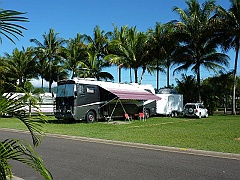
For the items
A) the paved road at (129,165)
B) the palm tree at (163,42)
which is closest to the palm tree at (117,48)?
the palm tree at (163,42)

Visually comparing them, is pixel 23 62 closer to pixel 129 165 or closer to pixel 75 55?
pixel 75 55

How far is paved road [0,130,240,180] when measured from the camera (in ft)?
23.8

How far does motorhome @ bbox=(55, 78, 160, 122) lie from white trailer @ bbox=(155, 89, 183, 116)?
431 cm

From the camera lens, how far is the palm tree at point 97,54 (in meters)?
39.8

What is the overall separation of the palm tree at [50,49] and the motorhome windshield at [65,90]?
62.1ft

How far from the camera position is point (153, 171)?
7703 mm

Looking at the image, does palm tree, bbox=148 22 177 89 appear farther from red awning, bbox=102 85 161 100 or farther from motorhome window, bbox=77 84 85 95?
motorhome window, bbox=77 84 85 95

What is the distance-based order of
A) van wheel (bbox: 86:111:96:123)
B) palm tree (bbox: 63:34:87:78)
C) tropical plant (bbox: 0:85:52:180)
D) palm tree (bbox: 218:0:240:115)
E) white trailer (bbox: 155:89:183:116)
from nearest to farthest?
tropical plant (bbox: 0:85:52:180)
van wheel (bbox: 86:111:96:123)
palm tree (bbox: 218:0:240:115)
white trailer (bbox: 155:89:183:116)
palm tree (bbox: 63:34:87:78)

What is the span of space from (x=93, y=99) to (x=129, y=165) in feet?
55.8

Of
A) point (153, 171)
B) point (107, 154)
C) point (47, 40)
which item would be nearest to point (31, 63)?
point (47, 40)

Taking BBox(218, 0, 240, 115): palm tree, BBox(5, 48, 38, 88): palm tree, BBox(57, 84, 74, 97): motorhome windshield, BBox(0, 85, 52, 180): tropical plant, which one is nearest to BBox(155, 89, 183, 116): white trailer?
BBox(218, 0, 240, 115): palm tree

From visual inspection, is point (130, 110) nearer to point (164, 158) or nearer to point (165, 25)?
point (165, 25)

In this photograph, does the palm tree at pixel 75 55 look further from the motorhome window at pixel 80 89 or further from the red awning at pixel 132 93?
the motorhome window at pixel 80 89

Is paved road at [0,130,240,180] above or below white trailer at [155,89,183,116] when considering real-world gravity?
below
